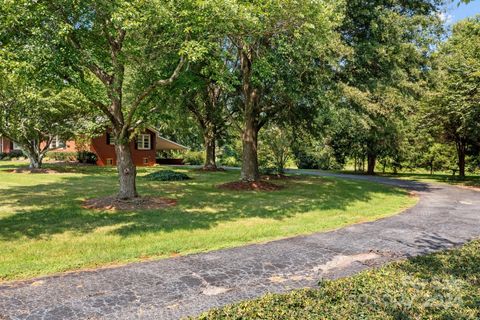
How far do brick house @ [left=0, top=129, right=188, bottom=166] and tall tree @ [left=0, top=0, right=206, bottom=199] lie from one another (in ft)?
63.0

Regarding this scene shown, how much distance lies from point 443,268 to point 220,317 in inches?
155

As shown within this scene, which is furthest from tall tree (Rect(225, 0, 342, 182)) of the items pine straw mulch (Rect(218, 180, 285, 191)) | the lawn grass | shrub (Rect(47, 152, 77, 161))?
shrub (Rect(47, 152, 77, 161))

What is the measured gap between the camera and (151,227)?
8.97 meters

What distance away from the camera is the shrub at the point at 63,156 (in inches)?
1330

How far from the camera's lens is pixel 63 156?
3406 centimetres

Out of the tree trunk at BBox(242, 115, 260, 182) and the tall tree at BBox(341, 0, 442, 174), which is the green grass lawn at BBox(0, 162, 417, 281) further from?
the tall tree at BBox(341, 0, 442, 174)

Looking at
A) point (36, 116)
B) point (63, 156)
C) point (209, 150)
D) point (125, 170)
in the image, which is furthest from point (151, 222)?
point (63, 156)

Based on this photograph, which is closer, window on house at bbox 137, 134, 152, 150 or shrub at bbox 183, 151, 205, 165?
window on house at bbox 137, 134, 152, 150

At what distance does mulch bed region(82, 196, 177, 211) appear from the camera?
11547 mm

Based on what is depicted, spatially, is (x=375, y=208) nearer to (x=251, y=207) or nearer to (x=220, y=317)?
(x=251, y=207)

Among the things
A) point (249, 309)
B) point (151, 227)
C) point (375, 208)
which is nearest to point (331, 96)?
point (375, 208)

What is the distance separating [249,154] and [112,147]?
20031 mm

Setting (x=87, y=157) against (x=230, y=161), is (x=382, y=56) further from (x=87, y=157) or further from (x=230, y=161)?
(x=230, y=161)

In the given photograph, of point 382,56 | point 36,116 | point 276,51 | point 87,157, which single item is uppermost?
point 382,56
